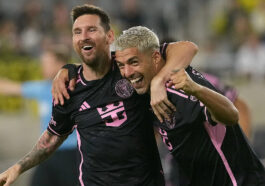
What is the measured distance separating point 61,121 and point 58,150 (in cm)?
206

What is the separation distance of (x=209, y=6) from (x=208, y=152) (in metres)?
9.57

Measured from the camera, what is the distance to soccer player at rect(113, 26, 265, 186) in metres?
4.52

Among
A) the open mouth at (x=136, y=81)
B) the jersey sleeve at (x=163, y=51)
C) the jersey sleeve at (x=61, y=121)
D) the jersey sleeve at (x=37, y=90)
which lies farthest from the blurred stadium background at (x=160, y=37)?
the open mouth at (x=136, y=81)

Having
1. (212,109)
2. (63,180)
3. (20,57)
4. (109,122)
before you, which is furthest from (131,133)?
(20,57)

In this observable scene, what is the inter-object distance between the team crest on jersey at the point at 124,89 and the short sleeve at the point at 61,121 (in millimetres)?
407

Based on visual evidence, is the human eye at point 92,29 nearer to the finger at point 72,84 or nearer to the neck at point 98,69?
the neck at point 98,69

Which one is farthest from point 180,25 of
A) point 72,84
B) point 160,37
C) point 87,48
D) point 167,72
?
point 167,72

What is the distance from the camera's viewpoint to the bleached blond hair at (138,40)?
4551mm

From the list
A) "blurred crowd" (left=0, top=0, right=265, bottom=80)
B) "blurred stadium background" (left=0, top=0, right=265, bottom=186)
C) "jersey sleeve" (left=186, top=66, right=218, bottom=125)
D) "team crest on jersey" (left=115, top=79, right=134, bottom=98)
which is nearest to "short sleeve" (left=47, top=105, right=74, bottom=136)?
"team crest on jersey" (left=115, top=79, right=134, bottom=98)

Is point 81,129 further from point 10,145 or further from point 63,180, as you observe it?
point 10,145

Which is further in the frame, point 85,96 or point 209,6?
point 209,6

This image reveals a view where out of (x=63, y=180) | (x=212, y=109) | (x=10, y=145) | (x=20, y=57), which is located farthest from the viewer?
(x=20, y=57)

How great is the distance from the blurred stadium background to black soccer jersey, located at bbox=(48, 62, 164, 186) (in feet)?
17.2

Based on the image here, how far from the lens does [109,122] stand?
4.78m
